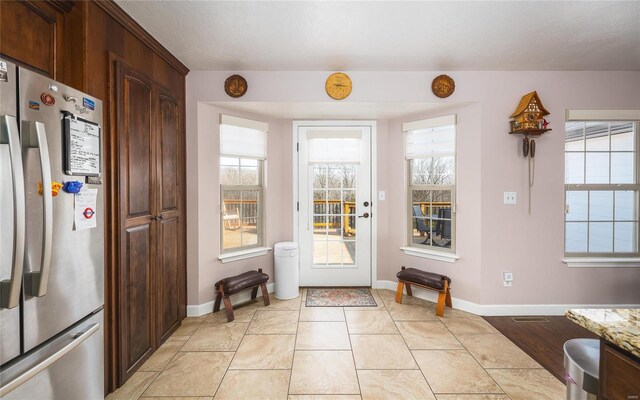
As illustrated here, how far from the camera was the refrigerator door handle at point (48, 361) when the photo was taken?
997mm

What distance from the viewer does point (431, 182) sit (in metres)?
3.41

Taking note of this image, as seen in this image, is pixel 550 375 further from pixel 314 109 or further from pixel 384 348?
pixel 314 109

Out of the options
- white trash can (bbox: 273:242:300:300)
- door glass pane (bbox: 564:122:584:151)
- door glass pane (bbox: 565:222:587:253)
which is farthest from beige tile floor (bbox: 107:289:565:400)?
door glass pane (bbox: 564:122:584:151)

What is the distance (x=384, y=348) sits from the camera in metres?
2.33

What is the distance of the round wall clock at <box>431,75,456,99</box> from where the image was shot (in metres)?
2.92

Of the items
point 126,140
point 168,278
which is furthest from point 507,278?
point 126,140

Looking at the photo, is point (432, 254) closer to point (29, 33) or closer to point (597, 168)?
point (597, 168)

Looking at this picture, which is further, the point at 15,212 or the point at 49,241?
the point at 49,241

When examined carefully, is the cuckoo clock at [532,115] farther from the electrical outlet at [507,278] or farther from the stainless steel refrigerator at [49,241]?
the stainless steel refrigerator at [49,241]

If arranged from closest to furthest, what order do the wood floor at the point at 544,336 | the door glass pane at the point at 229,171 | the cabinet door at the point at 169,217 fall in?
1. the wood floor at the point at 544,336
2. the cabinet door at the point at 169,217
3. the door glass pane at the point at 229,171

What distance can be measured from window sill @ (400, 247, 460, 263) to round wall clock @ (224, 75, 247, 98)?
2.64 meters

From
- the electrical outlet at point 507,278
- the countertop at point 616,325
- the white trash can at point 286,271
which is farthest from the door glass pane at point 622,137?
the white trash can at point 286,271

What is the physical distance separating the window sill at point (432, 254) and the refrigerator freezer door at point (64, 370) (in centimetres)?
302

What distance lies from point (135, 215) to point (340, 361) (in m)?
1.90
